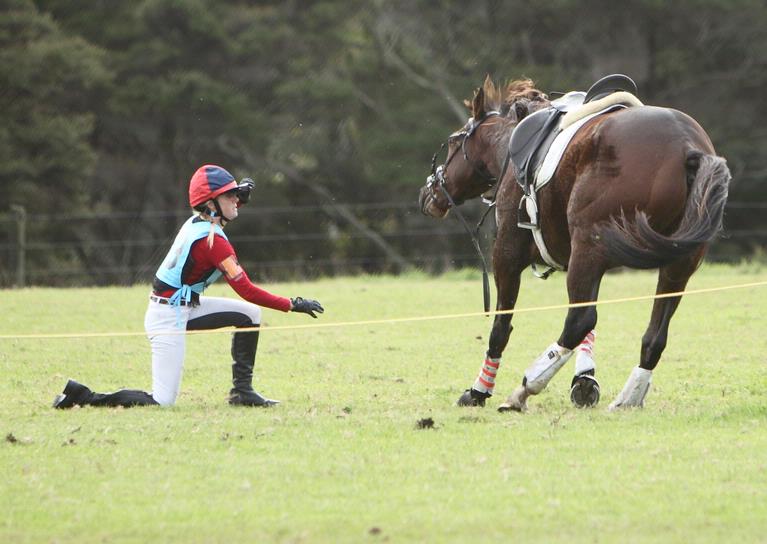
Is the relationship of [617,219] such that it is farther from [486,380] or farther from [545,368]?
[486,380]

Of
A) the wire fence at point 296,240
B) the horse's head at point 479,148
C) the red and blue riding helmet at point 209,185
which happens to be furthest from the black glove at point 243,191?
the wire fence at point 296,240

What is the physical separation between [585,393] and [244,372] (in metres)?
2.39

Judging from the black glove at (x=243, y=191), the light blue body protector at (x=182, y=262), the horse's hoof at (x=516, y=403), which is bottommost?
the horse's hoof at (x=516, y=403)

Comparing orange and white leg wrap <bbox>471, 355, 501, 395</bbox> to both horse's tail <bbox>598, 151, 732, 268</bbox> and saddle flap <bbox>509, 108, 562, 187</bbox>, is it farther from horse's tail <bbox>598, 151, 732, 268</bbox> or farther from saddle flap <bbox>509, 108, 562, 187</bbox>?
horse's tail <bbox>598, 151, 732, 268</bbox>

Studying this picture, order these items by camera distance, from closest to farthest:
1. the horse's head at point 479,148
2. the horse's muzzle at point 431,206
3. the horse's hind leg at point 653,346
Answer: the horse's hind leg at point 653,346 → the horse's head at point 479,148 → the horse's muzzle at point 431,206

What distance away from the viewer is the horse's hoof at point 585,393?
8891mm

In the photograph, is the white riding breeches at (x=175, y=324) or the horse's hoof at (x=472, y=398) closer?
the white riding breeches at (x=175, y=324)

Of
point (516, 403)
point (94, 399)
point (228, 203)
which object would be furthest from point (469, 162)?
point (94, 399)

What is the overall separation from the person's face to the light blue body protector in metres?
0.11

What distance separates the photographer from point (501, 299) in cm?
945

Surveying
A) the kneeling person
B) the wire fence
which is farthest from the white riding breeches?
the wire fence

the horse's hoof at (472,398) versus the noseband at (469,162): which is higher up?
the noseband at (469,162)

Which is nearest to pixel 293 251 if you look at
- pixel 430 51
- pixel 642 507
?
pixel 430 51

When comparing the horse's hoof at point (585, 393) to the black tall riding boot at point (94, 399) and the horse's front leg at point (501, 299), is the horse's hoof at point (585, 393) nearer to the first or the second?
the horse's front leg at point (501, 299)
